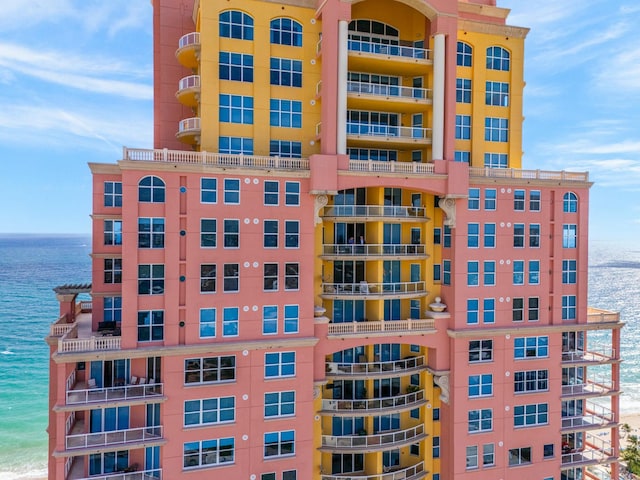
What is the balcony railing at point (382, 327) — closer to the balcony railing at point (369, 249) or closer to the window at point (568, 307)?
the balcony railing at point (369, 249)

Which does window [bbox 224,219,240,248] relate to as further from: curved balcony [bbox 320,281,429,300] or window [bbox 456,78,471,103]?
window [bbox 456,78,471,103]

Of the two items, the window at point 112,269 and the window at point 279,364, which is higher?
the window at point 112,269

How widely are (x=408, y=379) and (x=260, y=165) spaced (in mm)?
18382

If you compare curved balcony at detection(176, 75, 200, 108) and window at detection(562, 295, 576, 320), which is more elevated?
curved balcony at detection(176, 75, 200, 108)

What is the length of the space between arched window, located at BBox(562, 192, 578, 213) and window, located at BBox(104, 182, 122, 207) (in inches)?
1191

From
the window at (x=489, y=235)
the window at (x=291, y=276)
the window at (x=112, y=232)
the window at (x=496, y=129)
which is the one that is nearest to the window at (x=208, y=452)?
the window at (x=291, y=276)

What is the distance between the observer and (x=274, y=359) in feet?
81.1

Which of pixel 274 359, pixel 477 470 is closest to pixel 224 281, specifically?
pixel 274 359

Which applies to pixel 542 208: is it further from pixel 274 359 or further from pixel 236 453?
pixel 236 453

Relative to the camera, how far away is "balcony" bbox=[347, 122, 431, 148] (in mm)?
27109

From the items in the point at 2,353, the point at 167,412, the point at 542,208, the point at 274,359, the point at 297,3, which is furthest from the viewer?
the point at 2,353

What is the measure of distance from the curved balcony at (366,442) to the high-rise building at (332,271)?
0.42ft

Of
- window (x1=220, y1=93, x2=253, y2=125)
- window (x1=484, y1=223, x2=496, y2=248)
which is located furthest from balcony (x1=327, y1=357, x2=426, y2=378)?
window (x1=220, y1=93, x2=253, y2=125)

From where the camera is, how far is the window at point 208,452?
76.5 ft
